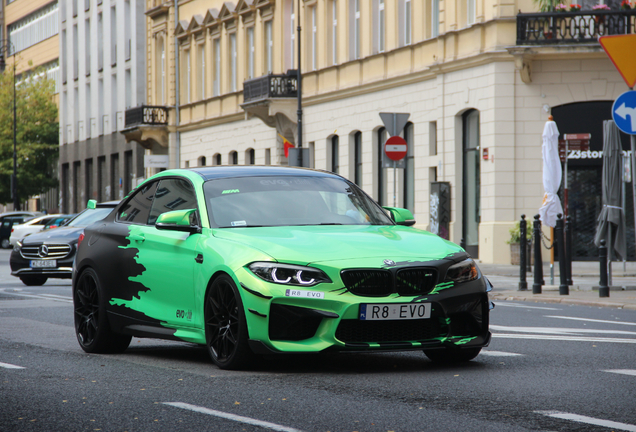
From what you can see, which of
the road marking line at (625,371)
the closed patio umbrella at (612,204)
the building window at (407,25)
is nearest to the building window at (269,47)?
the building window at (407,25)

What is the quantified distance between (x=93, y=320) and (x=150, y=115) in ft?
143

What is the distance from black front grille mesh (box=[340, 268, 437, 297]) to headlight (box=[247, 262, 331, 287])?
165mm

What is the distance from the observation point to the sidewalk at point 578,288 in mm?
16453

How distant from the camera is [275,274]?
7898 mm

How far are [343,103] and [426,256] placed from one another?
29.8 meters

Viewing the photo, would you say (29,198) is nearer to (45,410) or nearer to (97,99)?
(97,99)

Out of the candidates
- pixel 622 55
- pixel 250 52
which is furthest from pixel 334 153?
pixel 622 55

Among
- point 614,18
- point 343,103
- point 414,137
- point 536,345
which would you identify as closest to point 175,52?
point 343,103

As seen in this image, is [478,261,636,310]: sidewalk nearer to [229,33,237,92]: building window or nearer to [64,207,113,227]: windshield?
[64,207,113,227]: windshield

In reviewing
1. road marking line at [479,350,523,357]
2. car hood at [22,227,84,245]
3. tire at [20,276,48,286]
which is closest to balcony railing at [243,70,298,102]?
tire at [20,276,48,286]

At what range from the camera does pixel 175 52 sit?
5316 cm

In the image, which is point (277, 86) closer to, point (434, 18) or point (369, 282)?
point (434, 18)

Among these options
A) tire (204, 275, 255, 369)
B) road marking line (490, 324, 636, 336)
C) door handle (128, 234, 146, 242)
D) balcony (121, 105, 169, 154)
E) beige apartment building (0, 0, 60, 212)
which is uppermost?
beige apartment building (0, 0, 60, 212)

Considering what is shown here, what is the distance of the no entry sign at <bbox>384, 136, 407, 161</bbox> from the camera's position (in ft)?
75.3
